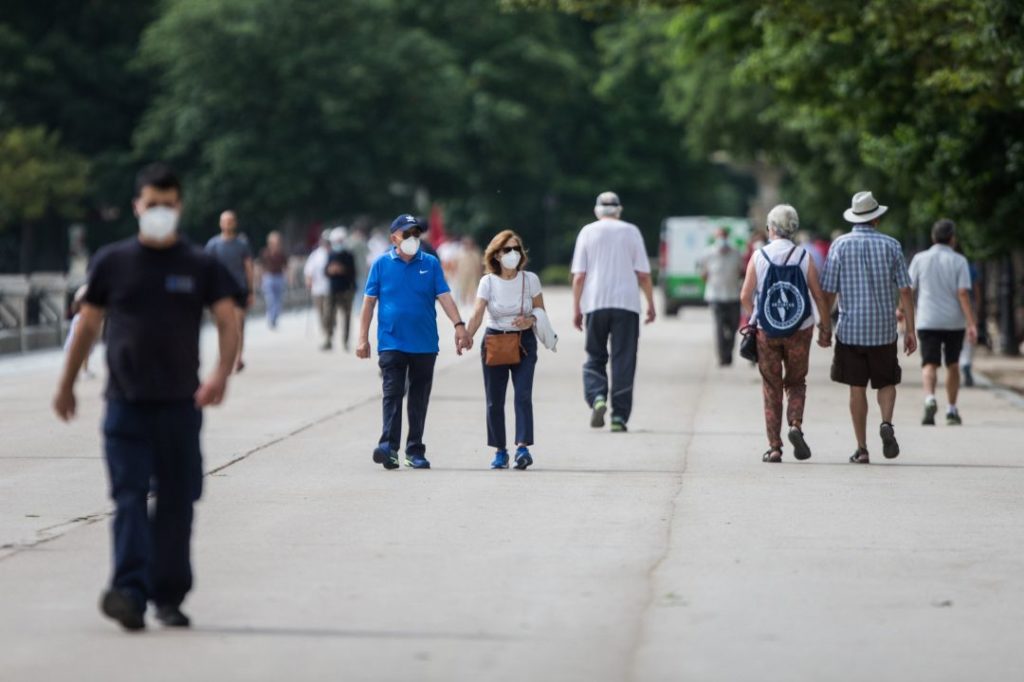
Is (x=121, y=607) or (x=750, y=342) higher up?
(x=750, y=342)

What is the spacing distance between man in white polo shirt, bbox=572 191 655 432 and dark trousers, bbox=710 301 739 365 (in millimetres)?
9952

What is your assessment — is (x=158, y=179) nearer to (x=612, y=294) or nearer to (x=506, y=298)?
(x=506, y=298)

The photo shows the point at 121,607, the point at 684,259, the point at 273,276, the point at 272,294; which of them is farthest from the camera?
the point at 684,259

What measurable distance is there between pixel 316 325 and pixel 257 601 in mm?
31653

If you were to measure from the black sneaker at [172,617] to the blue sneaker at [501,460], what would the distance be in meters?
5.86

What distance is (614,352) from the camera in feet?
52.0

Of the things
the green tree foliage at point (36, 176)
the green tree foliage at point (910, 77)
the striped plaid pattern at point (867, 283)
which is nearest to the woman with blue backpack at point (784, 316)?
the striped plaid pattern at point (867, 283)

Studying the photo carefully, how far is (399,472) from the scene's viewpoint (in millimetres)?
12922

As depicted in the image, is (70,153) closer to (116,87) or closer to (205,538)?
(116,87)

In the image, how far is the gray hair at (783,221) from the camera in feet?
43.9

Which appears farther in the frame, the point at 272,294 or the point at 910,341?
the point at 272,294

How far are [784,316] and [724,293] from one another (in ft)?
41.3

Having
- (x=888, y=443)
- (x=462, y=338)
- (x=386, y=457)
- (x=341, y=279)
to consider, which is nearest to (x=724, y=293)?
(x=341, y=279)

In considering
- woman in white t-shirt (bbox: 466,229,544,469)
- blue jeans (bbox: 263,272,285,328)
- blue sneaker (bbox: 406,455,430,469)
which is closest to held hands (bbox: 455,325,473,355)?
woman in white t-shirt (bbox: 466,229,544,469)
